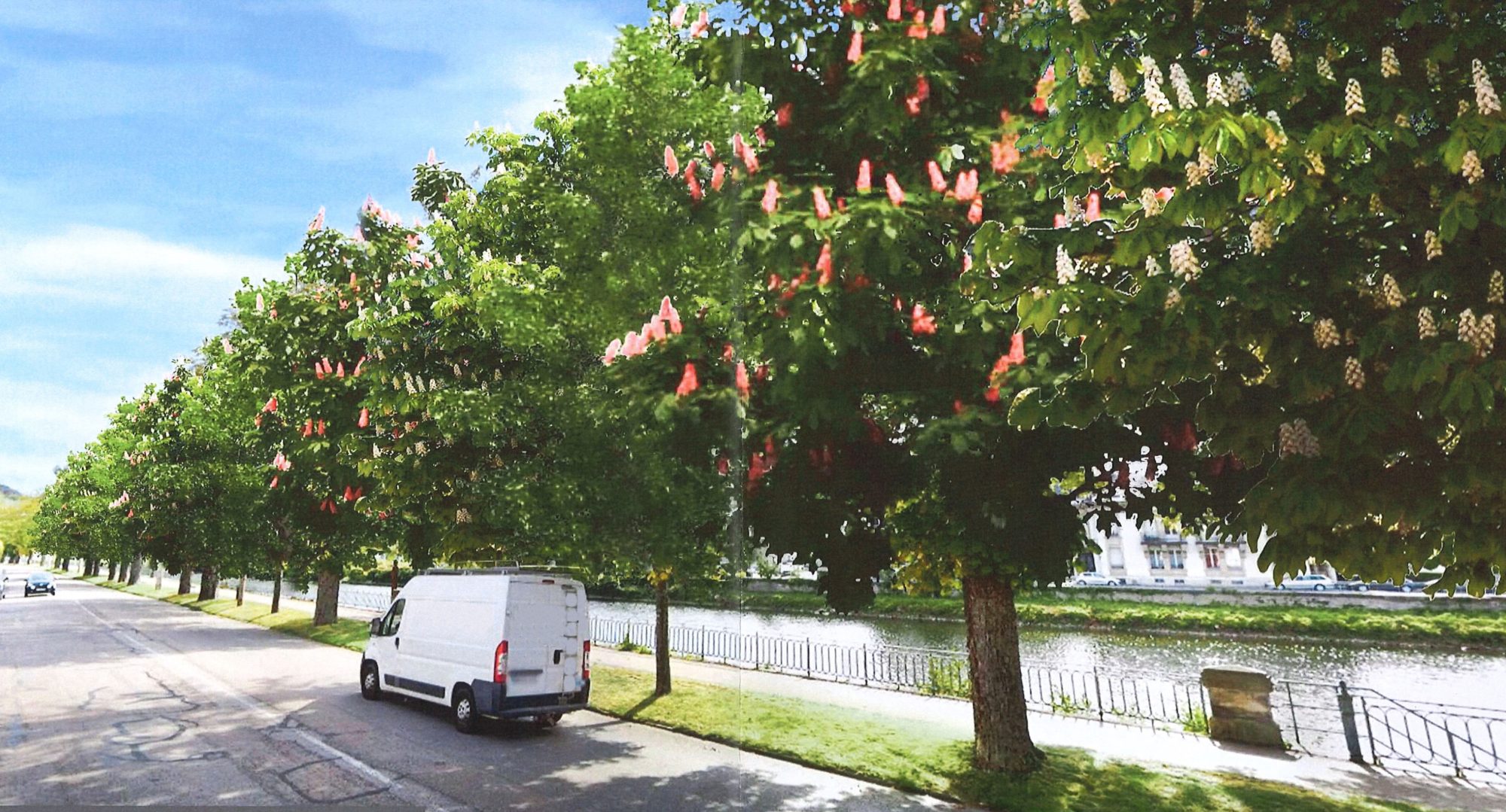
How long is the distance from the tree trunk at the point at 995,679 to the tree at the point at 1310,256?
277cm

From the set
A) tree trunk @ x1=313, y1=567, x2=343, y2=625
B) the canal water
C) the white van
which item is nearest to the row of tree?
the white van

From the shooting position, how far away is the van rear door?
614 centimetres

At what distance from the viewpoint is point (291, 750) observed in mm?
3721

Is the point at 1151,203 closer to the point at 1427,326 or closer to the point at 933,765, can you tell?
the point at 1427,326

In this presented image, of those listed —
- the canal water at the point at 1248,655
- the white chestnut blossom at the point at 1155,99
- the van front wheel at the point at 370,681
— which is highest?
the white chestnut blossom at the point at 1155,99

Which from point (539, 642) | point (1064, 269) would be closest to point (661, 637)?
point (539, 642)

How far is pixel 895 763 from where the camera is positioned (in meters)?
6.03

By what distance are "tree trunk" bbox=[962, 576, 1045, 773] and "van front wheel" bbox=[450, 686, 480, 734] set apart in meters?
4.13

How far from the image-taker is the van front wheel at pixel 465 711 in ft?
20.7

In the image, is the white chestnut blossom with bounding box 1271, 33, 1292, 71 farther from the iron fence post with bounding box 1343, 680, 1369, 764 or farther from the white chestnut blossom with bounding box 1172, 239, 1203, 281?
the iron fence post with bounding box 1343, 680, 1369, 764

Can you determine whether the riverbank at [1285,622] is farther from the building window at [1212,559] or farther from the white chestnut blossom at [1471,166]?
the white chestnut blossom at [1471,166]

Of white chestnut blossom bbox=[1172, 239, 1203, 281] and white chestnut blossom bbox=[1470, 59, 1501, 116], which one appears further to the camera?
white chestnut blossom bbox=[1172, 239, 1203, 281]

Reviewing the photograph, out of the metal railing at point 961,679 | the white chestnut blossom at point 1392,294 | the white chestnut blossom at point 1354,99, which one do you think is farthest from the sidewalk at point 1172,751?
the white chestnut blossom at point 1354,99

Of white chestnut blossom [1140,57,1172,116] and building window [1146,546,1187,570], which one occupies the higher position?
white chestnut blossom [1140,57,1172,116]
